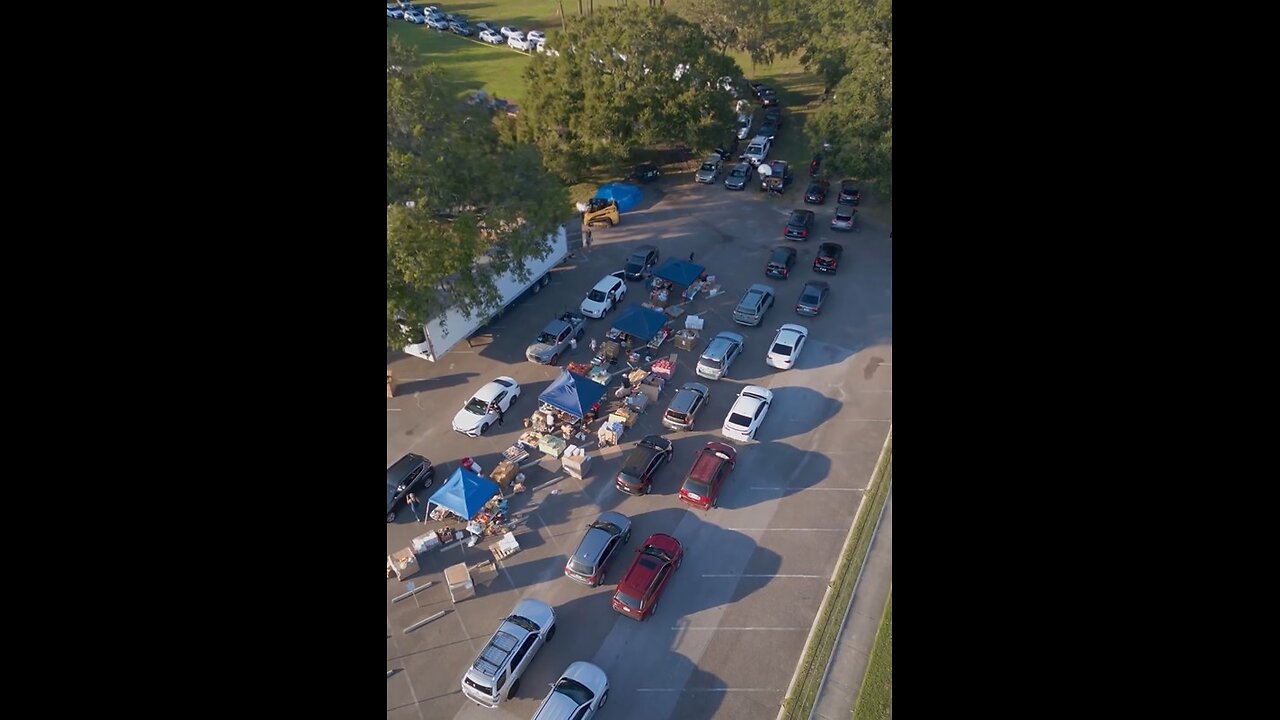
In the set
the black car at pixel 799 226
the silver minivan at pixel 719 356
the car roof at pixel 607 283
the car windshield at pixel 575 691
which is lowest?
the car windshield at pixel 575 691

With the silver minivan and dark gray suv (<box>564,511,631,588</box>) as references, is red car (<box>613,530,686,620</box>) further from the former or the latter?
the silver minivan

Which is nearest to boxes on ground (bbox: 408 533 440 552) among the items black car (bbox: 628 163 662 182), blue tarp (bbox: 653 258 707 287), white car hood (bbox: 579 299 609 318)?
white car hood (bbox: 579 299 609 318)

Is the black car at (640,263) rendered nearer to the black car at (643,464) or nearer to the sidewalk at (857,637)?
the black car at (643,464)

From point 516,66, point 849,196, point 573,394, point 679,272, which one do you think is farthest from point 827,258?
point 516,66

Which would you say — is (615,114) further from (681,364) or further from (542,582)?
(542,582)

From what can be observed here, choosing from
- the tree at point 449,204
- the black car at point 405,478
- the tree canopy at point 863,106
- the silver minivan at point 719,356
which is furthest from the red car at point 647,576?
the tree canopy at point 863,106
